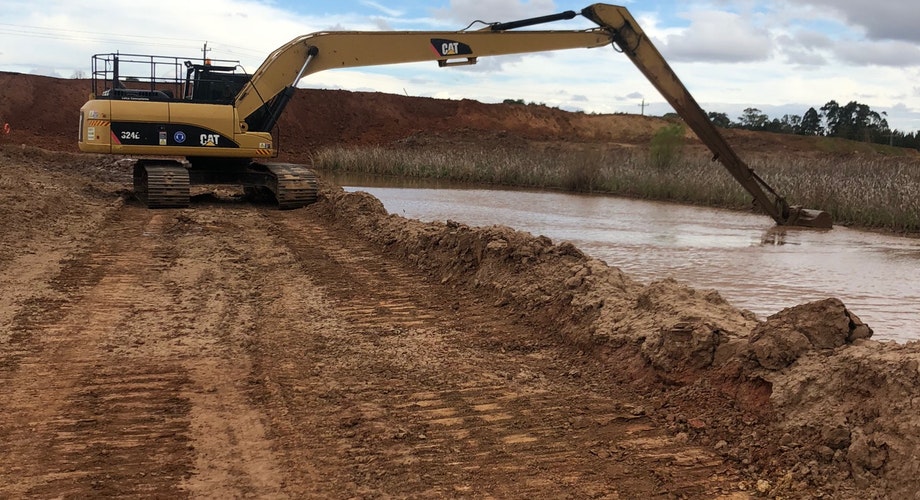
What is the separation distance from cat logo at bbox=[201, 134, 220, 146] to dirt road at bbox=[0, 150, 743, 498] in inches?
238

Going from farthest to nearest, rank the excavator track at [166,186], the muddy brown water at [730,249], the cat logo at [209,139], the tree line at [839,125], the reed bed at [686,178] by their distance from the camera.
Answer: the tree line at [839,125]
the reed bed at [686,178]
the cat logo at [209,139]
the excavator track at [166,186]
the muddy brown water at [730,249]

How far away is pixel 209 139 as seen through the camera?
1402 cm

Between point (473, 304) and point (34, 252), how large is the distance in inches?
214

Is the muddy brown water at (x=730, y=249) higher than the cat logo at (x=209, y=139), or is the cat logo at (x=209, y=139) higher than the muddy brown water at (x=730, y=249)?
the cat logo at (x=209, y=139)

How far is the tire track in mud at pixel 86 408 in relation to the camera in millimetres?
3596

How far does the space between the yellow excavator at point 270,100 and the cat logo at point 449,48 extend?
0.06 feet

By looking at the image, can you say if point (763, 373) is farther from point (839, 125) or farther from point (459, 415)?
point (839, 125)

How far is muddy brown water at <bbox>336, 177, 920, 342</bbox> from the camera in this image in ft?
26.9

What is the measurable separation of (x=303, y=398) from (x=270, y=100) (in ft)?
34.8

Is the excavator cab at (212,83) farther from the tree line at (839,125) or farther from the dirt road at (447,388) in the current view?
the tree line at (839,125)

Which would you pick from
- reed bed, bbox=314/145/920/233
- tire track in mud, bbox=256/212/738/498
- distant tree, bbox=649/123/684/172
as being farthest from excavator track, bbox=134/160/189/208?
distant tree, bbox=649/123/684/172

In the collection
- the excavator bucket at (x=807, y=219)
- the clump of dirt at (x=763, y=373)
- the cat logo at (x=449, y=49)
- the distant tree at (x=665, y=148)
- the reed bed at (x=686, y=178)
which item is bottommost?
the clump of dirt at (x=763, y=373)

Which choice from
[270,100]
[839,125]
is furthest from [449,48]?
[839,125]

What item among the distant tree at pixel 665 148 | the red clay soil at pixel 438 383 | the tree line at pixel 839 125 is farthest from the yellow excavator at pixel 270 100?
the tree line at pixel 839 125
